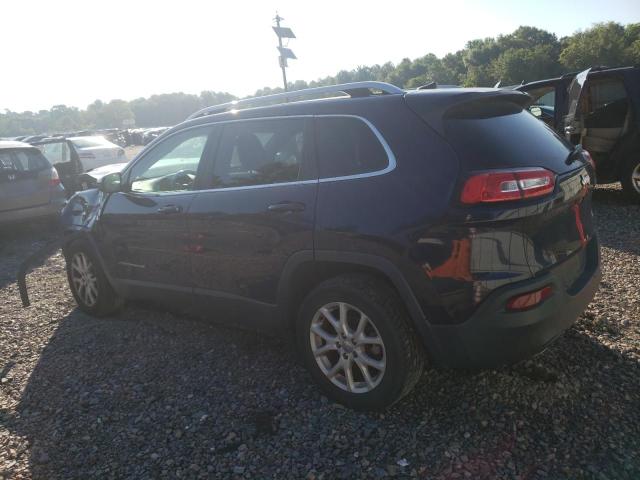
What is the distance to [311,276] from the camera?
2.92m

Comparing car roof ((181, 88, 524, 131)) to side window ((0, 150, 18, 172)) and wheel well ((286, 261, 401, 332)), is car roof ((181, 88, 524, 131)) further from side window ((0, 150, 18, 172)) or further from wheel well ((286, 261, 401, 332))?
side window ((0, 150, 18, 172))

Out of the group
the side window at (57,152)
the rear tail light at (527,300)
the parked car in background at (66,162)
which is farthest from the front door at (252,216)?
the side window at (57,152)

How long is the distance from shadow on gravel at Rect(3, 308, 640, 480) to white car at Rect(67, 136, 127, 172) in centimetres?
1170

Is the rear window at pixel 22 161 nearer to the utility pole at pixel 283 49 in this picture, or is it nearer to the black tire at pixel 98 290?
the black tire at pixel 98 290

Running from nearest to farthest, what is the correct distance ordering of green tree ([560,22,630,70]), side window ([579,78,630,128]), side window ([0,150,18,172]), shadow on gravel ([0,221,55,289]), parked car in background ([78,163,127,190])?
parked car in background ([78,163,127,190]), shadow on gravel ([0,221,55,289]), side window ([579,78,630,128]), side window ([0,150,18,172]), green tree ([560,22,630,70])

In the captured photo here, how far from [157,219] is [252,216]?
3.34 feet

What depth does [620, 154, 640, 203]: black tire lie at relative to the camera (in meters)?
6.91

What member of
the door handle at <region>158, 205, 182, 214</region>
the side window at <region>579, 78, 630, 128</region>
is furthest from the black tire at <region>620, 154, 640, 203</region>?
the door handle at <region>158, 205, 182, 214</region>

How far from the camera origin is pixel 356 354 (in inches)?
109

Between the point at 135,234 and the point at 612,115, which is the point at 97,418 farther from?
the point at 612,115

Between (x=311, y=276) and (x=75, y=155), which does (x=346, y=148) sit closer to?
(x=311, y=276)

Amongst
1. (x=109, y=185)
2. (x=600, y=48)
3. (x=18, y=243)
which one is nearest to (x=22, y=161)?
(x=18, y=243)

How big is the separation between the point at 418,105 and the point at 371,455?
1.77 m

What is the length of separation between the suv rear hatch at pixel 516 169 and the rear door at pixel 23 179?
724 cm
